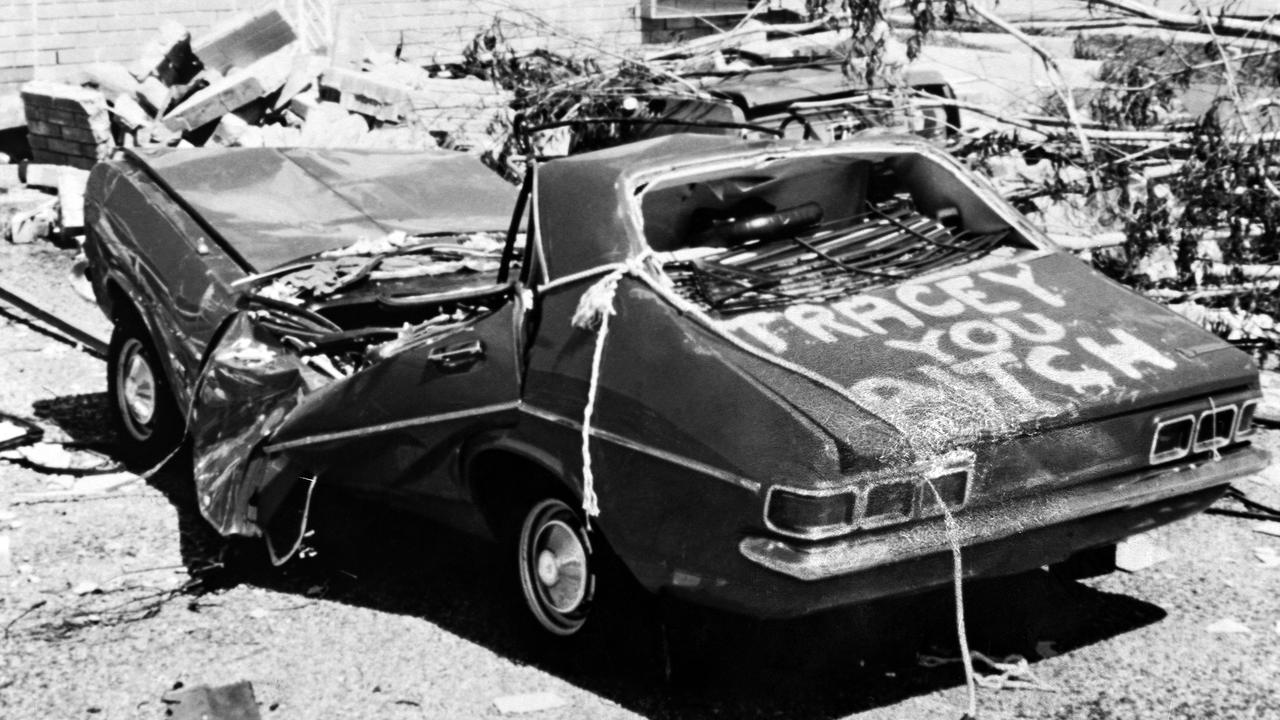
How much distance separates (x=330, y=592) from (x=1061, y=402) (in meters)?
2.68

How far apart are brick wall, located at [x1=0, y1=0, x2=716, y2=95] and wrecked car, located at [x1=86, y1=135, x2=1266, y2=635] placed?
6060 mm

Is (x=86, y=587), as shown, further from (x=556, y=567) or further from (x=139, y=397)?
(x=556, y=567)

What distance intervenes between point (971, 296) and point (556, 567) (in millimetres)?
1488

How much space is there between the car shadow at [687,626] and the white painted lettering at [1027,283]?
949mm

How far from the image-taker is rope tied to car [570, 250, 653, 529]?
4227 mm

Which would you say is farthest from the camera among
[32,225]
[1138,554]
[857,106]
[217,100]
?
[217,100]

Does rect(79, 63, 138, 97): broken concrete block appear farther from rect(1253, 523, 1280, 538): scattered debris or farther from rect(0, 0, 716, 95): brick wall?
rect(1253, 523, 1280, 538): scattered debris

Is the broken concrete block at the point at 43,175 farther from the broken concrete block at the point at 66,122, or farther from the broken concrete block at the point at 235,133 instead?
the broken concrete block at the point at 235,133

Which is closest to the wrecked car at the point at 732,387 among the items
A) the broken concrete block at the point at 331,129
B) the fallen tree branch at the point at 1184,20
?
the fallen tree branch at the point at 1184,20

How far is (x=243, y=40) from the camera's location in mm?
11672

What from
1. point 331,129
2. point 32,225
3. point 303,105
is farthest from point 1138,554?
point 32,225

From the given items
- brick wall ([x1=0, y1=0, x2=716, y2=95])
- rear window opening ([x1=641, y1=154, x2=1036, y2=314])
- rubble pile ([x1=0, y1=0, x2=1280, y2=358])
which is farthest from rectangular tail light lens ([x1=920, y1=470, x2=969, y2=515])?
brick wall ([x1=0, y1=0, x2=716, y2=95])

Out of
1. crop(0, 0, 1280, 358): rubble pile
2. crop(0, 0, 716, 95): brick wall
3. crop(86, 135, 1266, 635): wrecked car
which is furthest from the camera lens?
crop(0, 0, 716, 95): brick wall

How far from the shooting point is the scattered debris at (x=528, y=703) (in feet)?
14.5
